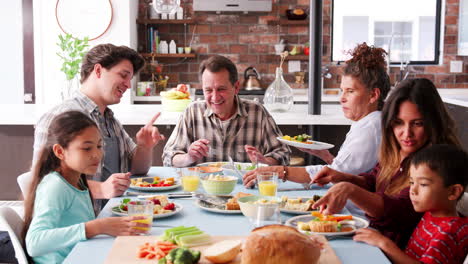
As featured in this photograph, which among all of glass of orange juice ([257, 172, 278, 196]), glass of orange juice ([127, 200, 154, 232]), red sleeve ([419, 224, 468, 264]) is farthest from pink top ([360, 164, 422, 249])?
glass of orange juice ([127, 200, 154, 232])

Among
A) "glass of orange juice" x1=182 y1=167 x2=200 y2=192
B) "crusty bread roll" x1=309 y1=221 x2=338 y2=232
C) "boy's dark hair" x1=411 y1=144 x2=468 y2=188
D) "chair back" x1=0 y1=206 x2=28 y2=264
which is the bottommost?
"chair back" x1=0 y1=206 x2=28 y2=264

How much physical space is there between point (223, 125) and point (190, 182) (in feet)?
2.91

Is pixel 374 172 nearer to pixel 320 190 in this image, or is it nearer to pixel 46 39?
pixel 320 190

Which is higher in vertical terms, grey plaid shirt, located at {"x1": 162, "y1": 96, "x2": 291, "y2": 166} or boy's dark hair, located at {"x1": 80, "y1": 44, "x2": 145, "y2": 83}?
boy's dark hair, located at {"x1": 80, "y1": 44, "x2": 145, "y2": 83}

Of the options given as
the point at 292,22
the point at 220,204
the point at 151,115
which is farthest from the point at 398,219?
the point at 292,22

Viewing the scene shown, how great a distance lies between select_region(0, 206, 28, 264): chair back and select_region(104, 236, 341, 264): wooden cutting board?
15.7 inches

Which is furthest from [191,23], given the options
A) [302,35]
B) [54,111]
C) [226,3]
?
[54,111]

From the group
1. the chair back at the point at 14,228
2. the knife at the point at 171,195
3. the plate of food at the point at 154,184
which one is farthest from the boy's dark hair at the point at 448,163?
the chair back at the point at 14,228

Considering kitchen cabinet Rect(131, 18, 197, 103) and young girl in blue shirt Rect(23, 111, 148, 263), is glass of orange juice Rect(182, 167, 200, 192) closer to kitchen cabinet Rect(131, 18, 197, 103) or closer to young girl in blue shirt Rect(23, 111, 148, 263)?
young girl in blue shirt Rect(23, 111, 148, 263)

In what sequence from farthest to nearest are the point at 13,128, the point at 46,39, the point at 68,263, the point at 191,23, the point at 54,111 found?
the point at 191,23 → the point at 46,39 → the point at 13,128 → the point at 54,111 → the point at 68,263

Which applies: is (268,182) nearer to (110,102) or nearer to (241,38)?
(110,102)

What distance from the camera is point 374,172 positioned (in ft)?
7.59

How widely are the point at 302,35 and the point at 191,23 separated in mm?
1354

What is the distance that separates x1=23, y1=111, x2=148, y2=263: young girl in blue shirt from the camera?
66.2 inches
